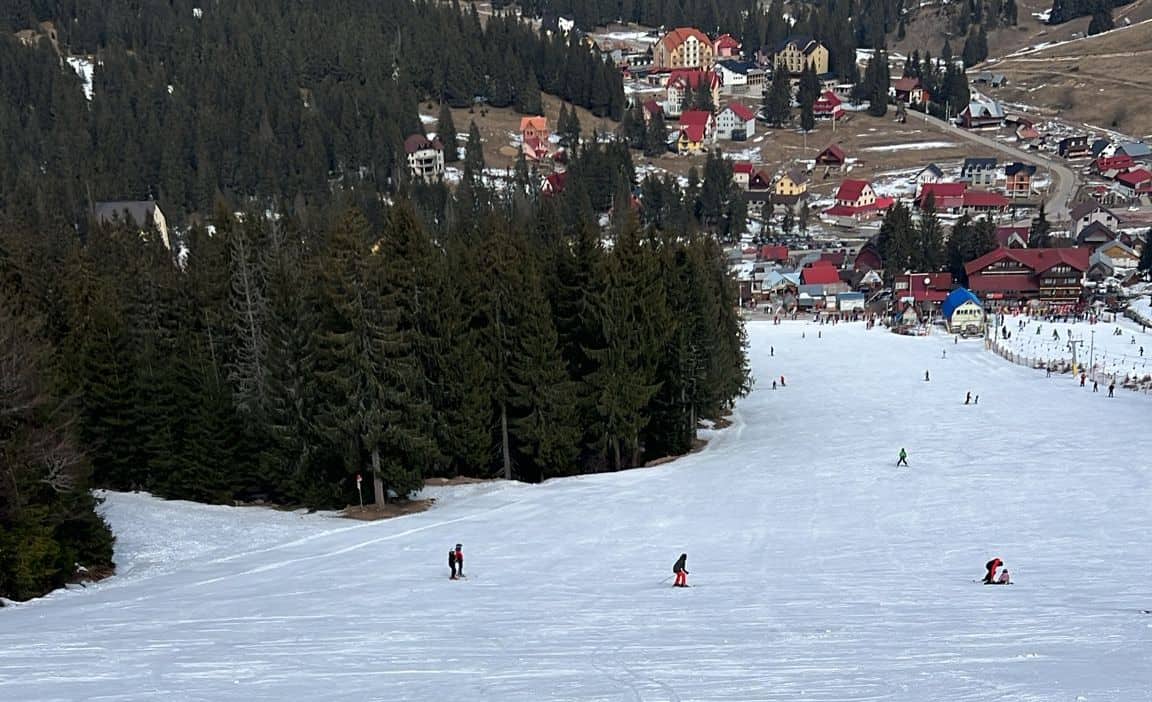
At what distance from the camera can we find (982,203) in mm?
118250

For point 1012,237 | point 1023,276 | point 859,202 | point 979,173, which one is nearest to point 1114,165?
point 979,173

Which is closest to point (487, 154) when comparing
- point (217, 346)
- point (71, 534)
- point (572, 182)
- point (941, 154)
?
point (572, 182)

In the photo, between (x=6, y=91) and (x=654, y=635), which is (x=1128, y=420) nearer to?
(x=654, y=635)

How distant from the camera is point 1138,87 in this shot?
15888 cm

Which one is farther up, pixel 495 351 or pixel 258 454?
pixel 495 351

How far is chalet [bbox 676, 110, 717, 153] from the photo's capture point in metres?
146

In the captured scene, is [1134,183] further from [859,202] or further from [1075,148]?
[859,202]

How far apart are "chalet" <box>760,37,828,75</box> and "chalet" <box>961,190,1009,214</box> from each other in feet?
213

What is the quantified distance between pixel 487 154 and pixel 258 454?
11015cm

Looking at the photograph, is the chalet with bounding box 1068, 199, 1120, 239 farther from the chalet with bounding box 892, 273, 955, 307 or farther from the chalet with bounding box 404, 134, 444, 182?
the chalet with bounding box 404, 134, 444, 182

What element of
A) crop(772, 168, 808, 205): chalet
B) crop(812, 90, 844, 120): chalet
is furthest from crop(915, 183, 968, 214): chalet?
crop(812, 90, 844, 120): chalet

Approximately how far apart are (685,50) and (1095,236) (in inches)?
4050

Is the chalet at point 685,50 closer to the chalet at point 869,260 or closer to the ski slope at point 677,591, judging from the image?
the chalet at point 869,260

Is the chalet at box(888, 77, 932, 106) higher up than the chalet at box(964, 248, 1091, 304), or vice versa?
the chalet at box(888, 77, 932, 106)
